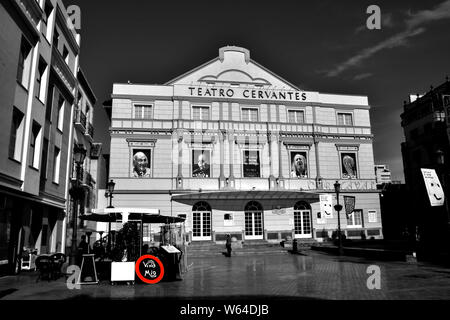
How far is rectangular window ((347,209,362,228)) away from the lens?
30375 millimetres

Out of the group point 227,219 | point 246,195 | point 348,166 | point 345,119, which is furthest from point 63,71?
point 345,119

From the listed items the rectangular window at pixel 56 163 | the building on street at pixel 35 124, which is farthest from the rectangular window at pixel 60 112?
the rectangular window at pixel 56 163

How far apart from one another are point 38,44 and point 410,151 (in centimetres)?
3846

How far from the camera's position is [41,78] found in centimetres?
1706

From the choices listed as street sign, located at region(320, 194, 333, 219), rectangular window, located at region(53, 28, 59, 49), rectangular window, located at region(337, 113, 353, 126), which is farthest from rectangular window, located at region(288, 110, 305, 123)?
rectangular window, located at region(53, 28, 59, 49)

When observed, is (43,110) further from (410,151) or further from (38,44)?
(410,151)

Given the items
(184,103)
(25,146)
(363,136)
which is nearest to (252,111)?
(184,103)

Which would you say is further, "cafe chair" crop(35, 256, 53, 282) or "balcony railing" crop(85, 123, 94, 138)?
"balcony railing" crop(85, 123, 94, 138)

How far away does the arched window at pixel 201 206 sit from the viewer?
28.2m

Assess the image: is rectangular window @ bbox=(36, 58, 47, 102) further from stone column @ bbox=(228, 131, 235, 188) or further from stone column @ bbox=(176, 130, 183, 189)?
stone column @ bbox=(228, 131, 235, 188)

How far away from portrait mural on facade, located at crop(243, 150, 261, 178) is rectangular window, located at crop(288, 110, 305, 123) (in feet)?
Answer: 14.9

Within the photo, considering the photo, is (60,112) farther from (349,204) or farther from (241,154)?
(349,204)

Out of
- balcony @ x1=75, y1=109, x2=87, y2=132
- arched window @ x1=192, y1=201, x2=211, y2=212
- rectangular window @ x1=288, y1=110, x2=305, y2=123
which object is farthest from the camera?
rectangular window @ x1=288, y1=110, x2=305, y2=123

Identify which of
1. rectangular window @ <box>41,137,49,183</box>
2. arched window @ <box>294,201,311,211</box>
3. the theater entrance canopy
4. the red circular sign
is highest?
rectangular window @ <box>41,137,49,183</box>
